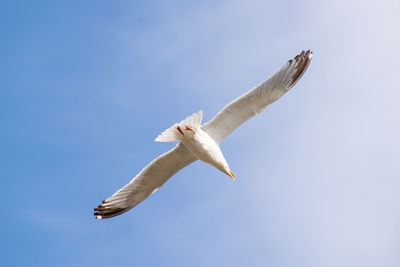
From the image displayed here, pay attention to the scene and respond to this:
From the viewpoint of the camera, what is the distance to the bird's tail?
28.4 ft

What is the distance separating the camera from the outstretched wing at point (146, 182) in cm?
946

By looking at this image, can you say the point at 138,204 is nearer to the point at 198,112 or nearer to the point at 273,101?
the point at 198,112

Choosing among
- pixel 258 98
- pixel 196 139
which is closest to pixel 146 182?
pixel 196 139

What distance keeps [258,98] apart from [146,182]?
260 centimetres

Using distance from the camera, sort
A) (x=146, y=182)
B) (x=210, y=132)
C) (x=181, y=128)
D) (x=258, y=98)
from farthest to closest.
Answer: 1. (x=146, y=182)
2. (x=210, y=132)
3. (x=258, y=98)
4. (x=181, y=128)

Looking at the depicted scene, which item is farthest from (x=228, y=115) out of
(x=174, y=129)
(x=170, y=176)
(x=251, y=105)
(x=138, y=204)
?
(x=138, y=204)

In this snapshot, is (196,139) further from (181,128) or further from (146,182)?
(146,182)

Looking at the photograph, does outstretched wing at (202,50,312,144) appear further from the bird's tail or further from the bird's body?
the bird's tail

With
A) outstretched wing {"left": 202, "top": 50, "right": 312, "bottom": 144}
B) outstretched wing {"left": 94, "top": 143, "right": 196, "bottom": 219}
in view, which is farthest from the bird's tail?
outstretched wing {"left": 202, "top": 50, "right": 312, "bottom": 144}

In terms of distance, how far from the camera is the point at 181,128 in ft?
28.8

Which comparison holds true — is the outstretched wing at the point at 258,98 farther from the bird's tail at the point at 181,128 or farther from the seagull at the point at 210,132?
the bird's tail at the point at 181,128

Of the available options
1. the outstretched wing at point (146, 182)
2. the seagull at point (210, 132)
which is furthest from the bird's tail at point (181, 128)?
the outstretched wing at point (146, 182)

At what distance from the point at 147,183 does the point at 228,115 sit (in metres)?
2.02

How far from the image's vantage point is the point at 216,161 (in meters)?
9.23
